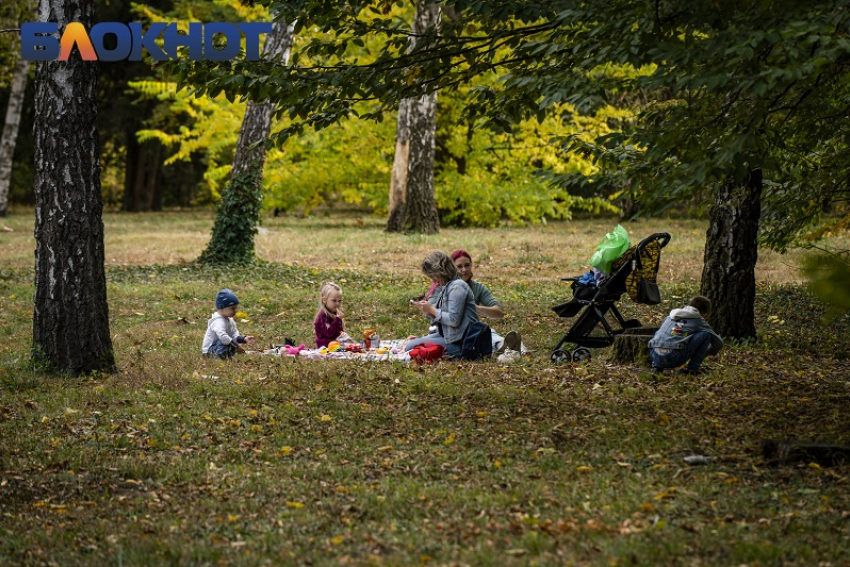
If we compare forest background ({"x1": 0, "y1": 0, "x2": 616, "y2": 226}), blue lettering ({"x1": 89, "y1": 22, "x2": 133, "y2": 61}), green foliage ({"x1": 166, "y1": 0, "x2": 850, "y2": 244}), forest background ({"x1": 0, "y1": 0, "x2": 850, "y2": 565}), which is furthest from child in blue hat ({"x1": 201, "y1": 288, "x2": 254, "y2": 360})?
forest background ({"x1": 0, "y1": 0, "x2": 616, "y2": 226})

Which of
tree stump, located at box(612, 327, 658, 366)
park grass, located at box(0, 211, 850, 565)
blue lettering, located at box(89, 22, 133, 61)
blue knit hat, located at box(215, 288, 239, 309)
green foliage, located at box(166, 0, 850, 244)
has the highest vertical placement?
blue lettering, located at box(89, 22, 133, 61)

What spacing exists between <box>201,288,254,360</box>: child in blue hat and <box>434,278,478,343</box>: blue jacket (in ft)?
6.40

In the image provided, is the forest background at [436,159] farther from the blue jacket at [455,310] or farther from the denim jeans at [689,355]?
the denim jeans at [689,355]

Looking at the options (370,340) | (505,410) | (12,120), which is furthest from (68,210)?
(12,120)

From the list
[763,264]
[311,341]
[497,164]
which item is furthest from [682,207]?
[311,341]

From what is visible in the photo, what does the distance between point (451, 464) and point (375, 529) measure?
1247 mm

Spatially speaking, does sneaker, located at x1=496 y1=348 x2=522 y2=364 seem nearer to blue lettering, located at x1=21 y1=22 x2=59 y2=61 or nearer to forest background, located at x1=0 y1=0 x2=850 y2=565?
forest background, located at x1=0 y1=0 x2=850 y2=565

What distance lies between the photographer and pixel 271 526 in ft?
17.5

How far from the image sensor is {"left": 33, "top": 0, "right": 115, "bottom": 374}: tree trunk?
8742mm

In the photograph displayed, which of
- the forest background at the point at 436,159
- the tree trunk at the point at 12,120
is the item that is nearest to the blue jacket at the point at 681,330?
the forest background at the point at 436,159

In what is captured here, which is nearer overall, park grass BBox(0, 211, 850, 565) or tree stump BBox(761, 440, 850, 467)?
park grass BBox(0, 211, 850, 565)

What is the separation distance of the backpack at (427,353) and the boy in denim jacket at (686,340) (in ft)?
6.84

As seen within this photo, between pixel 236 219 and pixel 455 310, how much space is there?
32.4 feet

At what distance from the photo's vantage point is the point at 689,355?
357 inches
